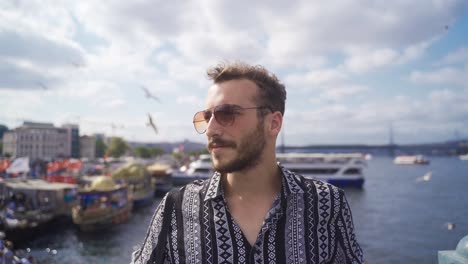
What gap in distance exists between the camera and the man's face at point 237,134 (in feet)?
6.24

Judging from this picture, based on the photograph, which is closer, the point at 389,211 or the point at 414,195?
the point at 389,211

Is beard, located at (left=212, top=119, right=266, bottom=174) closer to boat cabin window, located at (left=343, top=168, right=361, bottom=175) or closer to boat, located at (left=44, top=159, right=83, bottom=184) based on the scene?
boat, located at (left=44, top=159, right=83, bottom=184)

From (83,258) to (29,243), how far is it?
4.53 metres

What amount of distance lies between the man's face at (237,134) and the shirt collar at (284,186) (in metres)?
0.17

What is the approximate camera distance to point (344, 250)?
1.94 m

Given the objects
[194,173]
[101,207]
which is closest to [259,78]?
[101,207]

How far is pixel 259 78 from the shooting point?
202 centimetres

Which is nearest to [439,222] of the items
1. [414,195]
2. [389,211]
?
[389,211]

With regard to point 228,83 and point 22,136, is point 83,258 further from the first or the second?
point 22,136

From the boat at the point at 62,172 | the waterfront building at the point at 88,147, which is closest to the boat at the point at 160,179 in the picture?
the boat at the point at 62,172

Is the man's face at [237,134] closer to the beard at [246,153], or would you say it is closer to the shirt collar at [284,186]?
the beard at [246,153]

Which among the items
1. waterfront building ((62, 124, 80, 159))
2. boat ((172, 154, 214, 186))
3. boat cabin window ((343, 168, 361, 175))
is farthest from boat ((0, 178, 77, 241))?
waterfront building ((62, 124, 80, 159))

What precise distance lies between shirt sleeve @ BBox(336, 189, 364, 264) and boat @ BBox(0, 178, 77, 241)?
2417cm

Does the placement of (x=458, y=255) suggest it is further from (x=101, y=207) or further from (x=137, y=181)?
(x=137, y=181)
